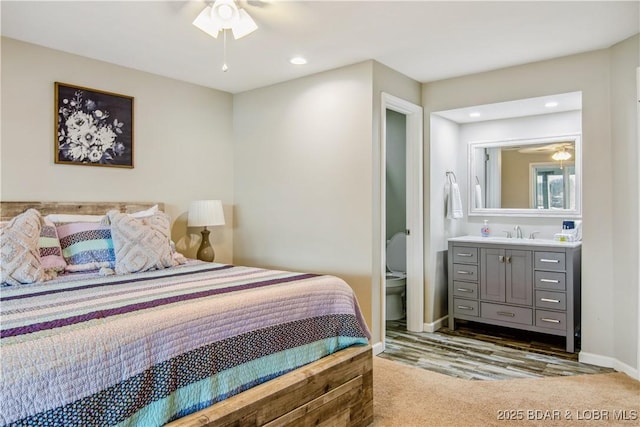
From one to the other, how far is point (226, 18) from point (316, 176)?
5.34 ft

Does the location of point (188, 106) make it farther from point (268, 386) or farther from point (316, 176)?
point (268, 386)

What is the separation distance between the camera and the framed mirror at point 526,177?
3951 mm

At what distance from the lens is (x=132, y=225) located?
9.00ft

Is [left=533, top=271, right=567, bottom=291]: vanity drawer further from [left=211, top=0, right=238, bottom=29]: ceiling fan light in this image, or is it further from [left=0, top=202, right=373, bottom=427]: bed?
[left=211, top=0, right=238, bottom=29]: ceiling fan light

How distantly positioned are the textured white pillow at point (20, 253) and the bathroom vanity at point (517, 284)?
3331mm

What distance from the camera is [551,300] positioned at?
356 centimetres

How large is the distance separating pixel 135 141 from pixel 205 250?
3.67ft

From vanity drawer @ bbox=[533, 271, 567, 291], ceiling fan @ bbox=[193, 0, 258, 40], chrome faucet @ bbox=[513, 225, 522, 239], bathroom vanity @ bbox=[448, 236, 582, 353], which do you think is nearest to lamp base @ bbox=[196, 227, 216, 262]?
ceiling fan @ bbox=[193, 0, 258, 40]

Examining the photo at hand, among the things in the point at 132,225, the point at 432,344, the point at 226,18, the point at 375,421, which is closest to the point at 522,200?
the point at 432,344

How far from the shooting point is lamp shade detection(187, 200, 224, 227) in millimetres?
3803

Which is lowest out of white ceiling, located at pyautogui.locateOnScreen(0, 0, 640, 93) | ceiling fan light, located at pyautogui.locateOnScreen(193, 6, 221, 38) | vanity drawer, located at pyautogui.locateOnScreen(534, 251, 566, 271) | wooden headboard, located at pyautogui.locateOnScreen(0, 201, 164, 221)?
vanity drawer, located at pyautogui.locateOnScreen(534, 251, 566, 271)

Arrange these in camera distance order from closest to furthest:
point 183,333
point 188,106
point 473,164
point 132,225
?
point 183,333 → point 132,225 → point 188,106 → point 473,164

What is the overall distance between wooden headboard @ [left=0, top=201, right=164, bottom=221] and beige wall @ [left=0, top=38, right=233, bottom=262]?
55 millimetres

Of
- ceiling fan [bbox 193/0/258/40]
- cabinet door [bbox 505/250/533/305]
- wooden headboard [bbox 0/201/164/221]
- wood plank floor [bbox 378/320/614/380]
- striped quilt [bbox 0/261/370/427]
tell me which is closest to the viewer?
A: striped quilt [bbox 0/261/370/427]
